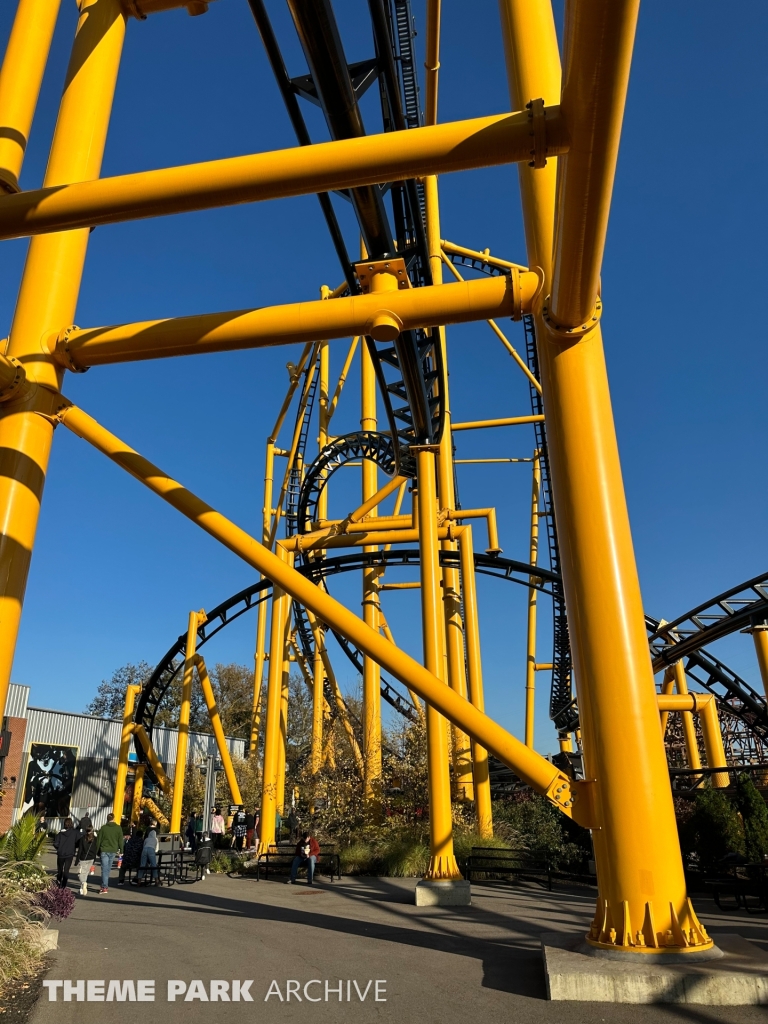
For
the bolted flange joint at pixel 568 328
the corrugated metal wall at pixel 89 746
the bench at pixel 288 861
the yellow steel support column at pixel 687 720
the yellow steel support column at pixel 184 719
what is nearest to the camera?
the bolted flange joint at pixel 568 328

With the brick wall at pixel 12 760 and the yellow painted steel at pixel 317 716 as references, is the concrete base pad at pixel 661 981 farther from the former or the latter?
the brick wall at pixel 12 760

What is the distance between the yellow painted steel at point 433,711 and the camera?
27.4ft

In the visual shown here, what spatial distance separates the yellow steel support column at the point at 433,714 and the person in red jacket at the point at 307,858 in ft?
10.6

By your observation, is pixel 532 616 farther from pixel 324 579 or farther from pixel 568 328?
pixel 568 328

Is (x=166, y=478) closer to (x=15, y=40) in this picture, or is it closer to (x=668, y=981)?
(x=15, y=40)

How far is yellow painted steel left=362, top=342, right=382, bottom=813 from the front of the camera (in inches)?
541

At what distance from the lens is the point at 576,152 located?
7.93ft

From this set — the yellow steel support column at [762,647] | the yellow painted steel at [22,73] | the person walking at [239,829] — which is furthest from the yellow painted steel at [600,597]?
the person walking at [239,829]

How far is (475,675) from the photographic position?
40.5 feet

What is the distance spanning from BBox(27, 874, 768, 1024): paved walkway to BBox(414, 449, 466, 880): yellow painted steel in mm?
627

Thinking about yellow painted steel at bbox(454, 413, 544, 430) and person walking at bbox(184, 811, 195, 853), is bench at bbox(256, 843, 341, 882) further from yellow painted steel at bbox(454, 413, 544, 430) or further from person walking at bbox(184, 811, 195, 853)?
yellow painted steel at bbox(454, 413, 544, 430)

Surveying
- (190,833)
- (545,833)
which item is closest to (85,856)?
(190,833)

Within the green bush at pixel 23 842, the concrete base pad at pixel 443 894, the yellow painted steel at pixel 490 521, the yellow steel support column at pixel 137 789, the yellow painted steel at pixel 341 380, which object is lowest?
the concrete base pad at pixel 443 894

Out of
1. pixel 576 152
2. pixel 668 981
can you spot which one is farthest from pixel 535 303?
pixel 668 981
